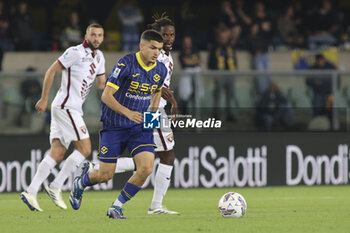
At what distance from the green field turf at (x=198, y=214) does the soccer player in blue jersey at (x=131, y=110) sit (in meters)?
0.45

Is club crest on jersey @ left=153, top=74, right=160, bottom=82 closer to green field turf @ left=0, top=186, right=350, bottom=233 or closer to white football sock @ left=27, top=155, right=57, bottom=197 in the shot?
green field turf @ left=0, top=186, right=350, bottom=233

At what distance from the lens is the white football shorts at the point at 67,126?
10.0 m

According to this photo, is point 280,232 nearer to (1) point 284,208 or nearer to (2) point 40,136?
(1) point 284,208

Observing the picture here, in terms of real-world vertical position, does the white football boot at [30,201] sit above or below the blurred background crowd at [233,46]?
below

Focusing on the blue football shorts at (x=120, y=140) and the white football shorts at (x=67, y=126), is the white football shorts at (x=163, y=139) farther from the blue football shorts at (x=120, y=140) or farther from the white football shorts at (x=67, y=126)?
the white football shorts at (x=67, y=126)

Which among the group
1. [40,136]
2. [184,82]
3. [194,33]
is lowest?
[40,136]

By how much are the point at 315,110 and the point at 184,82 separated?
84.7 inches

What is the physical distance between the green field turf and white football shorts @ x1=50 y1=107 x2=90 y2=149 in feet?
2.81

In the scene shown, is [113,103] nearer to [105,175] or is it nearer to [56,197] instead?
[105,175]

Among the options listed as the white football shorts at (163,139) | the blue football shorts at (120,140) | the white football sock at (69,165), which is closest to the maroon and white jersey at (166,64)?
the white football shorts at (163,139)

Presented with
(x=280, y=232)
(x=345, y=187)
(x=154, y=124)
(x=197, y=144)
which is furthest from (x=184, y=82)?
(x=280, y=232)

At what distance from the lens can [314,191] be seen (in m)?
12.3

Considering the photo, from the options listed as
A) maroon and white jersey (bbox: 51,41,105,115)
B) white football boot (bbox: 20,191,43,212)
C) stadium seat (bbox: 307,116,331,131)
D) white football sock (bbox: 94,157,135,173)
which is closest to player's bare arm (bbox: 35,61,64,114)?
maroon and white jersey (bbox: 51,41,105,115)

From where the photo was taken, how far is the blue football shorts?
8250mm
